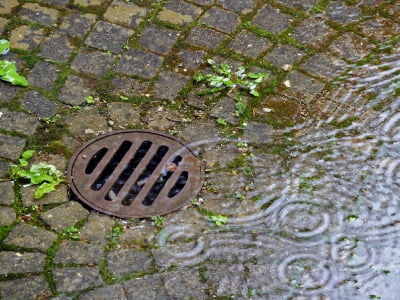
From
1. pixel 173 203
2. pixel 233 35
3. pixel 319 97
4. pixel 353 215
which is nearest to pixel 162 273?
pixel 173 203

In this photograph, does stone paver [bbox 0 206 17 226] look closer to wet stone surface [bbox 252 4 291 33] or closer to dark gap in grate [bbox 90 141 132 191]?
dark gap in grate [bbox 90 141 132 191]

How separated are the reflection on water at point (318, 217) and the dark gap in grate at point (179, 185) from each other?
0.48 feet

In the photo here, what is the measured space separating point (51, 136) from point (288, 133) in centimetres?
145

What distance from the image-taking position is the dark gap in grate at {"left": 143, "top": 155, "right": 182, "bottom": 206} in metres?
3.85

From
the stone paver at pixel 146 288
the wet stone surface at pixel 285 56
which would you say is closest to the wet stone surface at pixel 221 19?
the wet stone surface at pixel 285 56

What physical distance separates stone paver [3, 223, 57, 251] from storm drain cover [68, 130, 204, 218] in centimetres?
32

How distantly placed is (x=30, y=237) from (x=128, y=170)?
2.41 feet

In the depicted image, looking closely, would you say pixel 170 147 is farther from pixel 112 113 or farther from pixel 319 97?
pixel 319 97

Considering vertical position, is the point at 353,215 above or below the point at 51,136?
above

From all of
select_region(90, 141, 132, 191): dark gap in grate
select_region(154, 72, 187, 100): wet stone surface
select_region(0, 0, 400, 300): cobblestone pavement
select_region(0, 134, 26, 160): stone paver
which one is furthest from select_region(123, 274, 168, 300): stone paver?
select_region(154, 72, 187, 100): wet stone surface

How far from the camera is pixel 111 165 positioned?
4.02 meters

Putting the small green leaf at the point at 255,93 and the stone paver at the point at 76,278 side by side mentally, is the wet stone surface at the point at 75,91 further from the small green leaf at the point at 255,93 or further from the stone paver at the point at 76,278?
the stone paver at the point at 76,278

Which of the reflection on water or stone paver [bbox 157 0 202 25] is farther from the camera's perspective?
stone paver [bbox 157 0 202 25]

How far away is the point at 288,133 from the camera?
13.7 feet
